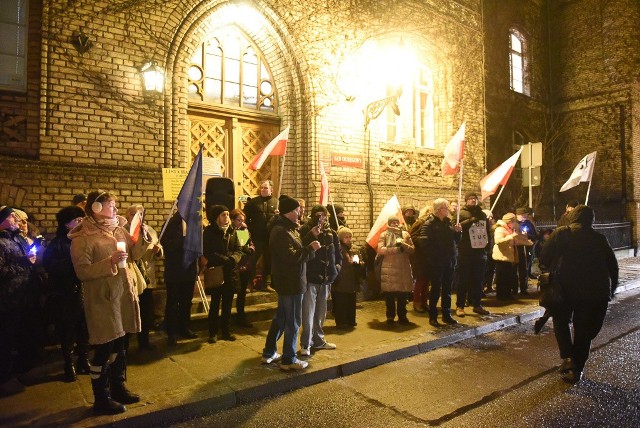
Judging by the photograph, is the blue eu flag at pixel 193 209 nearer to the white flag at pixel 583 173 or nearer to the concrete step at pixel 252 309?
the concrete step at pixel 252 309

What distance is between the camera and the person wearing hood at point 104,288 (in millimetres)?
3986

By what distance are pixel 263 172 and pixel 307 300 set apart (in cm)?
449

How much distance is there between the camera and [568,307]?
5281mm

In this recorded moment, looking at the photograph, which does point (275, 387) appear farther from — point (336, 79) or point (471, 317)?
point (336, 79)

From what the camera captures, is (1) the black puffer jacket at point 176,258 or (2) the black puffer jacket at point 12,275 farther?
(1) the black puffer jacket at point 176,258

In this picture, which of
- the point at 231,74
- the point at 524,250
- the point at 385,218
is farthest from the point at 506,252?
the point at 231,74

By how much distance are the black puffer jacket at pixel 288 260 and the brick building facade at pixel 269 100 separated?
10.2ft

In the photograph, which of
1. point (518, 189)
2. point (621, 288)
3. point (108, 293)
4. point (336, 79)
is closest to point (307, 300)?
point (108, 293)

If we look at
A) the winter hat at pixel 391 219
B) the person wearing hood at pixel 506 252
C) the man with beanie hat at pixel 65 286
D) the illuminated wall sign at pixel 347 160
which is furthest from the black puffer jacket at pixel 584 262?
the man with beanie hat at pixel 65 286

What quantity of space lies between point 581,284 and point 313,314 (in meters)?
3.24

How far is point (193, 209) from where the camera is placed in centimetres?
600

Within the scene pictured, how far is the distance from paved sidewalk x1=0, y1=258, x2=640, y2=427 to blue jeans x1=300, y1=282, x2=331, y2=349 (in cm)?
22

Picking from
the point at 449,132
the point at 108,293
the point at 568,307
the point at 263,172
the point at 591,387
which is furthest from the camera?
the point at 449,132

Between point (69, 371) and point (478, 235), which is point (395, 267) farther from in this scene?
point (69, 371)
